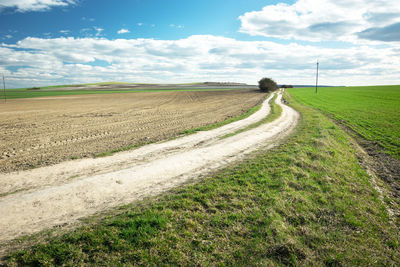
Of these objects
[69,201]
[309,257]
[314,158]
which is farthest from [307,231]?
[69,201]

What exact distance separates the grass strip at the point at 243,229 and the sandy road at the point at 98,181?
840 mm

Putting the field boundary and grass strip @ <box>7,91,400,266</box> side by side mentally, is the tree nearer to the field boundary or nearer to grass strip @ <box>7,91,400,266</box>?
the field boundary

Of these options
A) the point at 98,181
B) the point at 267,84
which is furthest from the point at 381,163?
the point at 267,84

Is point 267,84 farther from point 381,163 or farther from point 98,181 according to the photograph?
point 98,181

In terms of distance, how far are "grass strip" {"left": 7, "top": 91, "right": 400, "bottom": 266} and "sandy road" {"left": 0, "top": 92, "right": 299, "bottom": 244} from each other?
0.84 meters

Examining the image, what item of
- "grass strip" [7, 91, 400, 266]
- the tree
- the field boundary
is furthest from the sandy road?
the tree

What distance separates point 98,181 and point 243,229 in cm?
556

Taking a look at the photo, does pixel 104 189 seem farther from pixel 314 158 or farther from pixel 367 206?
pixel 314 158

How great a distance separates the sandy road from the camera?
5840 millimetres

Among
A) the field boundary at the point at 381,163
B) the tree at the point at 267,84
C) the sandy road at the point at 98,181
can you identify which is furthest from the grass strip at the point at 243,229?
the tree at the point at 267,84

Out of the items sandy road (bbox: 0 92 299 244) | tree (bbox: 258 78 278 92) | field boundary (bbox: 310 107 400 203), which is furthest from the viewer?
tree (bbox: 258 78 278 92)

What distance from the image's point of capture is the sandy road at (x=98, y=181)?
584 cm

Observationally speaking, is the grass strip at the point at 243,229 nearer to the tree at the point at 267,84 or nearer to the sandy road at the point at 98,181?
the sandy road at the point at 98,181

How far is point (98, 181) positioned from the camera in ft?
26.0
